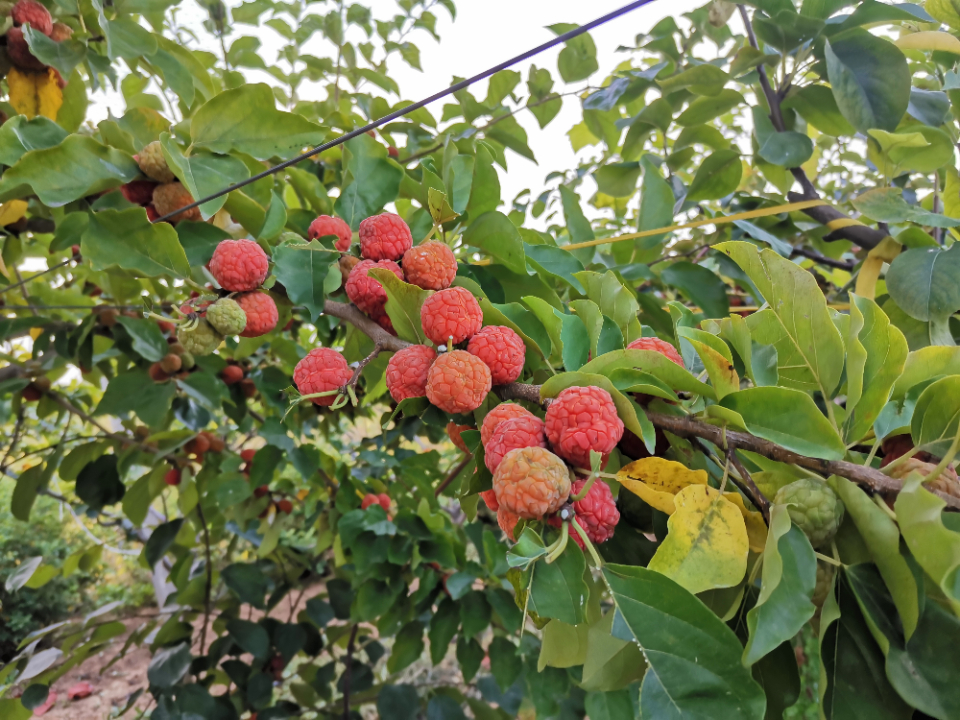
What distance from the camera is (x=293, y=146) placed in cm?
68

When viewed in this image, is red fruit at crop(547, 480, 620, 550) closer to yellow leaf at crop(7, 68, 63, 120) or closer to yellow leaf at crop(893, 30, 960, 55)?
yellow leaf at crop(893, 30, 960, 55)

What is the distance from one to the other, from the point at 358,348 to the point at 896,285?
669 millimetres

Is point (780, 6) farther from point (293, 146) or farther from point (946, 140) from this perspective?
point (293, 146)

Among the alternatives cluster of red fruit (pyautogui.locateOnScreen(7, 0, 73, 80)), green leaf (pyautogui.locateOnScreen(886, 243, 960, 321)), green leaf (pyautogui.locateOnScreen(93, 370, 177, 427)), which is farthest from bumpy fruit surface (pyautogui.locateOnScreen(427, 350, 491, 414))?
green leaf (pyautogui.locateOnScreen(93, 370, 177, 427))

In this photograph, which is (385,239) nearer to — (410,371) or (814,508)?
(410,371)

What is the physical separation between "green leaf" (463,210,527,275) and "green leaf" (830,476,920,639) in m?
Result: 0.36

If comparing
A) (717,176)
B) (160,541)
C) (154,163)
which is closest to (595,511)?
(154,163)

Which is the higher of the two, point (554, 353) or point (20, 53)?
point (20, 53)

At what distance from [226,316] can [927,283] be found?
0.79m

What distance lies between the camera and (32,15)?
2.40 ft

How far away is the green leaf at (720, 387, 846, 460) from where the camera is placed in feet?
1.17

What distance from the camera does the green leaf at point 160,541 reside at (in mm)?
1220

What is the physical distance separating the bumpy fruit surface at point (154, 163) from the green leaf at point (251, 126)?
0.20ft

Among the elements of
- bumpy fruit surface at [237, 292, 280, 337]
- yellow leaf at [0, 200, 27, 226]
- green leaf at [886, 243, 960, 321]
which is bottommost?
green leaf at [886, 243, 960, 321]
